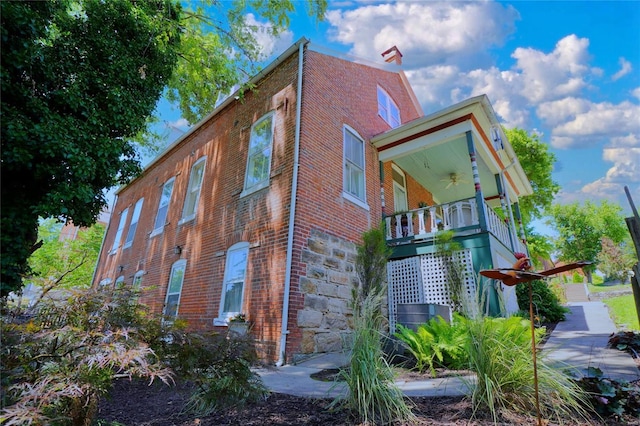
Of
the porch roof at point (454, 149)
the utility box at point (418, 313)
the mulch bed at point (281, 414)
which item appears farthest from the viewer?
the porch roof at point (454, 149)

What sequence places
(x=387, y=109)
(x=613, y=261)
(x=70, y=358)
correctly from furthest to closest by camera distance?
(x=613, y=261)
(x=387, y=109)
(x=70, y=358)

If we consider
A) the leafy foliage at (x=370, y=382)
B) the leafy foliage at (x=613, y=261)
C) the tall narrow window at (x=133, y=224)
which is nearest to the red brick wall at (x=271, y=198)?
the tall narrow window at (x=133, y=224)

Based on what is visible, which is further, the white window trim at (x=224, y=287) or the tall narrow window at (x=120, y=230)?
the tall narrow window at (x=120, y=230)

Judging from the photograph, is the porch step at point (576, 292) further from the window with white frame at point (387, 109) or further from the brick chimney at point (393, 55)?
the brick chimney at point (393, 55)

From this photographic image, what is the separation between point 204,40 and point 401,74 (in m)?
8.10

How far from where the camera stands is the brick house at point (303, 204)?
6.00m

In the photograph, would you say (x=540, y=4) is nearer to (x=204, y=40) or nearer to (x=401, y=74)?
(x=401, y=74)

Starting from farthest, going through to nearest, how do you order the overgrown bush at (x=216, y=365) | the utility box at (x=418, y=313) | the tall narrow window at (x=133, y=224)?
the tall narrow window at (x=133, y=224)
the utility box at (x=418, y=313)
the overgrown bush at (x=216, y=365)

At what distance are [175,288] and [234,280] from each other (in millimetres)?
2956

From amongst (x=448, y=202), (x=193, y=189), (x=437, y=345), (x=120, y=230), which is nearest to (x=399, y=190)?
(x=448, y=202)

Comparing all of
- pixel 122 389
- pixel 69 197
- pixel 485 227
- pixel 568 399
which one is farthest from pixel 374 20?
pixel 122 389

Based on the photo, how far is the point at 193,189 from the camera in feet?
32.7

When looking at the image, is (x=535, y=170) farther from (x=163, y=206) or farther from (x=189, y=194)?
(x=163, y=206)

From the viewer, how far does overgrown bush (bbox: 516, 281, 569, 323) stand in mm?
8789
